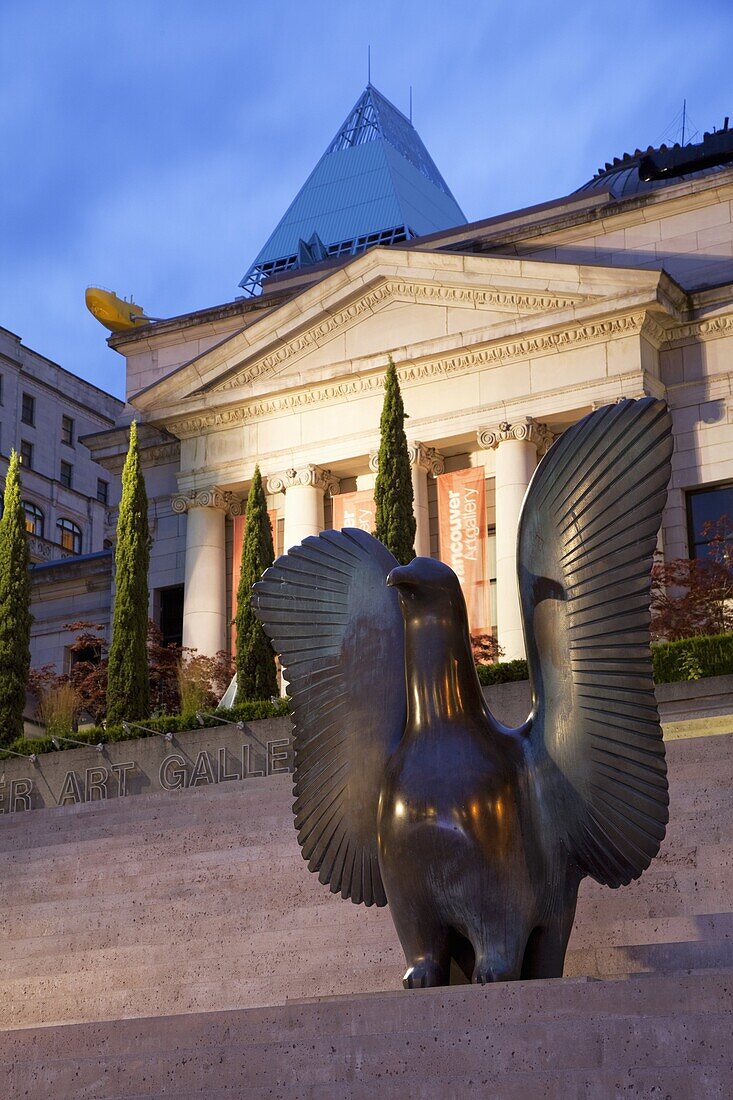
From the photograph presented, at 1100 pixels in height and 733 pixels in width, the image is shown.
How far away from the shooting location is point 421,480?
39.9 metres

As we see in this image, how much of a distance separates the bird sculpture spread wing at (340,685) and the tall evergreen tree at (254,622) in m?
19.7

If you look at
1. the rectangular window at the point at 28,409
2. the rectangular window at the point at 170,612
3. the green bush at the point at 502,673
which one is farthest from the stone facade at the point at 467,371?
the rectangular window at the point at 28,409

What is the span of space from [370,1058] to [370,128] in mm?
72489

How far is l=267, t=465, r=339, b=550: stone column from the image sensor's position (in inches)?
1608

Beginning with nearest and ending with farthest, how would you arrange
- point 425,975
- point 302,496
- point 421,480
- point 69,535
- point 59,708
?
point 425,975 → point 59,708 → point 421,480 → point 302,496 → point 69,535

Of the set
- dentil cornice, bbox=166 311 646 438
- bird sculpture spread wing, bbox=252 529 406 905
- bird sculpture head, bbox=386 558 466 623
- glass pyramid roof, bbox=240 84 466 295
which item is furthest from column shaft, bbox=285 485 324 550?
bird sculpture head, bbox=386 558 466 623

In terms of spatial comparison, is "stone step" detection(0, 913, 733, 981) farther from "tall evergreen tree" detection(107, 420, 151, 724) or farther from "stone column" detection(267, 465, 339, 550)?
"stone column" detection(267, 465, 339, 550)

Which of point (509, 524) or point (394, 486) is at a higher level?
point (394, 486)

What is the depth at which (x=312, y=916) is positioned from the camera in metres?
16.9

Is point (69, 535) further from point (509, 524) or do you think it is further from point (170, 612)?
point (509, 524)

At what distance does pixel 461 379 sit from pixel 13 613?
1181 centimetres

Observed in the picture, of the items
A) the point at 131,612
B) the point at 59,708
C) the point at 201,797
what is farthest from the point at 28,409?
the point at 201,797

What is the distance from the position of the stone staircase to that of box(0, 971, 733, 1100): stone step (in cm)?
1

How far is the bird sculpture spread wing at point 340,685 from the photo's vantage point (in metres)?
12.2
